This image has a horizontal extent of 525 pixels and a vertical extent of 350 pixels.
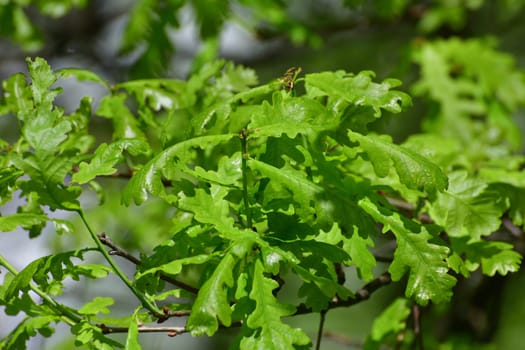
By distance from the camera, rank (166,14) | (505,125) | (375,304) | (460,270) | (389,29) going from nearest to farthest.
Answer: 1. (460,270)
2. (166,14)
3. (505,125)
4. (389,29)
5. (375,304)

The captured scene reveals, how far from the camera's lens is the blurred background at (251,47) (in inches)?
99.7

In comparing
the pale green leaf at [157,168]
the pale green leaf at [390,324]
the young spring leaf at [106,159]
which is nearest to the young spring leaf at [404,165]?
the pale green leaf at [157,168]

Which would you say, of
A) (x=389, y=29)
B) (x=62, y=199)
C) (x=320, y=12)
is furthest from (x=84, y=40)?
(x=62, y=199)

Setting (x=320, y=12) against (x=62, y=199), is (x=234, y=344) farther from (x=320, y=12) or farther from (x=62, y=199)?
(x=320, y=12)

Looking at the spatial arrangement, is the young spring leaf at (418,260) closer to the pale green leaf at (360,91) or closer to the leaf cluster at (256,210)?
the leaf cluster at (256,210)

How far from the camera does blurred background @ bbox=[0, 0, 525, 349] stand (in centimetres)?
253

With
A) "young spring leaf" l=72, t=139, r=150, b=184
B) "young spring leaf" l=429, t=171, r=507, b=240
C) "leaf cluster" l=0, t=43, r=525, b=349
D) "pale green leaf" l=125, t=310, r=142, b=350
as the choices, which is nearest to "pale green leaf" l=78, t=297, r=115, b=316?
"leaf cluster" l=0, t=43, r=525, b=349

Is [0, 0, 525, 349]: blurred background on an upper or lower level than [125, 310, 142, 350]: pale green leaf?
upper

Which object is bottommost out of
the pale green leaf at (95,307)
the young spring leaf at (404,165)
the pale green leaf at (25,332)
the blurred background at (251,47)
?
the pale green leaf at (25,332)

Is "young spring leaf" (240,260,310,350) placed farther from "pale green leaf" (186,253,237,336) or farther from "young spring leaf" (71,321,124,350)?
"young spring leaf" (71,321,124,350)

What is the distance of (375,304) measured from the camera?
196 inches

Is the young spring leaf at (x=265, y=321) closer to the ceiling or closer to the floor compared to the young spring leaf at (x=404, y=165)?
closer to the floor

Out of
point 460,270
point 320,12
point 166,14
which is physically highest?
point 320,12

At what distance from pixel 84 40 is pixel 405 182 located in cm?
321
